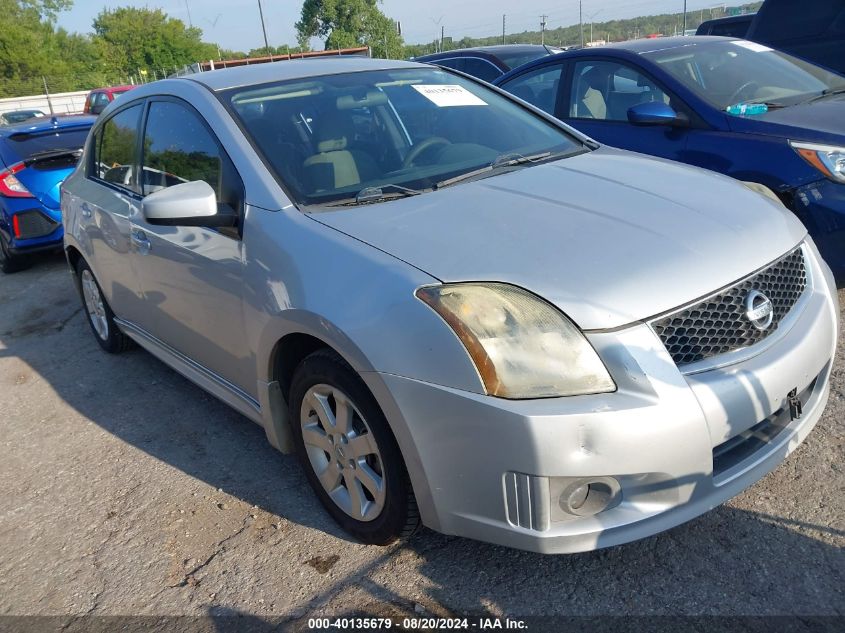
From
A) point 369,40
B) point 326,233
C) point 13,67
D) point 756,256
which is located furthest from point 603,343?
point 13,67

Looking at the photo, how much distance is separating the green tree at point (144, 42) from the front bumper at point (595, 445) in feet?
210

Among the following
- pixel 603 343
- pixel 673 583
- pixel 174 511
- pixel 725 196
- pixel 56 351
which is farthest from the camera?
pixel 56 351

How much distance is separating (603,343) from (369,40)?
5542cm

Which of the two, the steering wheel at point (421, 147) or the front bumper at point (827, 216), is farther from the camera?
the front bumper at point (827, 216)

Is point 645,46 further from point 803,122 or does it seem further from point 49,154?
point 49,154

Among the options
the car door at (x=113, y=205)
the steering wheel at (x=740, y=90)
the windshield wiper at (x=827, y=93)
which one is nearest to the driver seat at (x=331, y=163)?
the car door at (x=113, y=205)

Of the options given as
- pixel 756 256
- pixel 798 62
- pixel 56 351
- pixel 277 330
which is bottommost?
pixel 56 351

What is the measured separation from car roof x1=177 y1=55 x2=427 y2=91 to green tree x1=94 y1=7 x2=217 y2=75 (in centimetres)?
6189

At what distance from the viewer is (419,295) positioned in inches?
87.1

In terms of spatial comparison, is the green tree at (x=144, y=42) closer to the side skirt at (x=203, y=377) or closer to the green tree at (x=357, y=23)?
the green tree at (x=357, y=23)

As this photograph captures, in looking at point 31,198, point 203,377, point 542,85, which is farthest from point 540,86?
point 31,198

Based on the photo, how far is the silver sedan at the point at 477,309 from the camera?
2.10m

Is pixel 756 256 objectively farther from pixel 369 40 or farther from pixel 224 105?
pixel 369 40

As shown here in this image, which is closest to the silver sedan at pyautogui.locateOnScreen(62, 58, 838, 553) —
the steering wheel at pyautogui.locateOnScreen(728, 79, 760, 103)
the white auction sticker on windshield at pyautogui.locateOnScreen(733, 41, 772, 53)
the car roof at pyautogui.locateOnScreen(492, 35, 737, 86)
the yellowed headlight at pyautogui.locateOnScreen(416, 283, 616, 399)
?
the yellowed headlight at pyautogui.locateOnScreen(416, 283, 616, 399)
